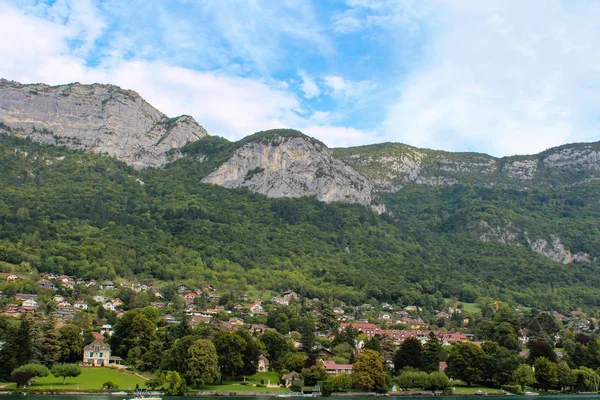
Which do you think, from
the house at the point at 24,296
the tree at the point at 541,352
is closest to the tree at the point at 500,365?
the tree at the point at 541,352

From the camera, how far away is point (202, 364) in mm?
60938

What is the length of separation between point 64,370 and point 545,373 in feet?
169

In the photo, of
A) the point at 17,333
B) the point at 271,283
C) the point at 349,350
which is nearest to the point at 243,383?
the point at 349,350

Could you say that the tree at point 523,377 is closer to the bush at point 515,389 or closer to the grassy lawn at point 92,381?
the bush at point 515,389

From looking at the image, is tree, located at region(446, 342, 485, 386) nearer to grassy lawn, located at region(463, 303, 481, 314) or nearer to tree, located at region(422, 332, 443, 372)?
tree, located at region(422, 332, 443, 372)

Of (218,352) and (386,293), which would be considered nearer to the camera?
(218,352)

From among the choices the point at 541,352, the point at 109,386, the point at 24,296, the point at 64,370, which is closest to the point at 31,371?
the point at 64,370

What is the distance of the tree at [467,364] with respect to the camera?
7031cm

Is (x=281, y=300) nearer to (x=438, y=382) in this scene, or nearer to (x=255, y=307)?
(x=255, y=307)

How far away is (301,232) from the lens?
163 m

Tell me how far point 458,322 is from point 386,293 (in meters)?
22.9

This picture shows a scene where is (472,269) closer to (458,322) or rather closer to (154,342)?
(458,322)

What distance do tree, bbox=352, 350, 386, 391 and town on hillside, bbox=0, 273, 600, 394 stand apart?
11 cm

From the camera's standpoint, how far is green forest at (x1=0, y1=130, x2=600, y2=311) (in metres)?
125
